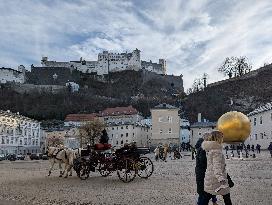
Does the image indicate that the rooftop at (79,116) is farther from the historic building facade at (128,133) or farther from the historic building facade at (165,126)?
the historic building facade at (165,126)

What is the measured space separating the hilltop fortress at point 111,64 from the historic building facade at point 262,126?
9128 centimetres

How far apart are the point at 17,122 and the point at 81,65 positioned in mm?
70964

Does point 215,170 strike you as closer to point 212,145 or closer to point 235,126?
point 212,145

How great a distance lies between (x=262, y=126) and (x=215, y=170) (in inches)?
2208

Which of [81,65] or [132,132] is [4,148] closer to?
[132,132]

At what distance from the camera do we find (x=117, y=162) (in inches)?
639

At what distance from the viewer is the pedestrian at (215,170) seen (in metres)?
7.00

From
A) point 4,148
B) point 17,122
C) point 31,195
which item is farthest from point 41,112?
point 31,195

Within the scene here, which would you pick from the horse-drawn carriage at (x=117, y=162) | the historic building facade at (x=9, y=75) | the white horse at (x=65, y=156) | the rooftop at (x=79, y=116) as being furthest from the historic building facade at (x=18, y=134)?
the horse-drawn carriage at (x=117, y=162)

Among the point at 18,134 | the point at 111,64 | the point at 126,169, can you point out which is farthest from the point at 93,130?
the point at 126,169

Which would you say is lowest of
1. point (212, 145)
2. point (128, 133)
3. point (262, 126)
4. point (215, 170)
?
point (215, 170)

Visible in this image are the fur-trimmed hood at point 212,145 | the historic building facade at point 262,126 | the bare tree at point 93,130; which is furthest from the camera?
the bare tree at point 93,130

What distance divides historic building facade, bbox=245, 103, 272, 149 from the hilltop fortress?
91285mm

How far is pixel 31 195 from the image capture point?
12.2m
